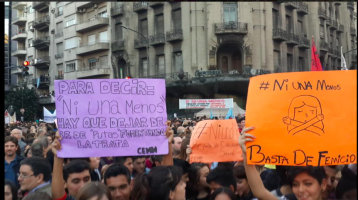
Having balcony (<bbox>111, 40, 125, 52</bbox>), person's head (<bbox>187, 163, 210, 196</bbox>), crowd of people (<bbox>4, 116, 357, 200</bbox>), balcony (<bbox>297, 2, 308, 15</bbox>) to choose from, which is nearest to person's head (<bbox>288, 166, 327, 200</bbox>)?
crowd of people (<bbox>4, 116, 357, 200</bbox>)

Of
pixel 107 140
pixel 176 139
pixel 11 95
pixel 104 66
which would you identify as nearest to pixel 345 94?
pixel 107 140

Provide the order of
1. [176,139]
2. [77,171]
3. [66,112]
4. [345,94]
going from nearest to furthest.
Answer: [345,94] → [77,171] → [66,112] → [176,139]

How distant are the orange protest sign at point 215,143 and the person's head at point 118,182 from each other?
151 cm

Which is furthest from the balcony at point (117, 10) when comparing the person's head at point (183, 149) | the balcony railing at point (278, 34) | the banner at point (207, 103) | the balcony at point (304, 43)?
the person's head at point (183, 149)

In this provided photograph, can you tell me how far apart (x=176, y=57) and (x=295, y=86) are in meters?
27.7

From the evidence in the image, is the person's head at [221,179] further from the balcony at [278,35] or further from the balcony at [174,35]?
the balcony at [278,35]

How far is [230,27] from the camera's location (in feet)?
94.3

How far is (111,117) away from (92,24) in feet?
108

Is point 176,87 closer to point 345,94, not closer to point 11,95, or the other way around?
point 11,95

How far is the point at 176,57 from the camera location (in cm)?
3092

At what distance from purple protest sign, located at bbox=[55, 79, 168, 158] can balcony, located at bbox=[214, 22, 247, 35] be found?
973 inches

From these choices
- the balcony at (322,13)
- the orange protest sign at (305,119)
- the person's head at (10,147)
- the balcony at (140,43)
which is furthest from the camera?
the balcony at (322,13)

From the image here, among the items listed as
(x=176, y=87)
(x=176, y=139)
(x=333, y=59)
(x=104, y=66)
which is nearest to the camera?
(x=176, y=139)

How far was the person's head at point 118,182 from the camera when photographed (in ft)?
13.0
